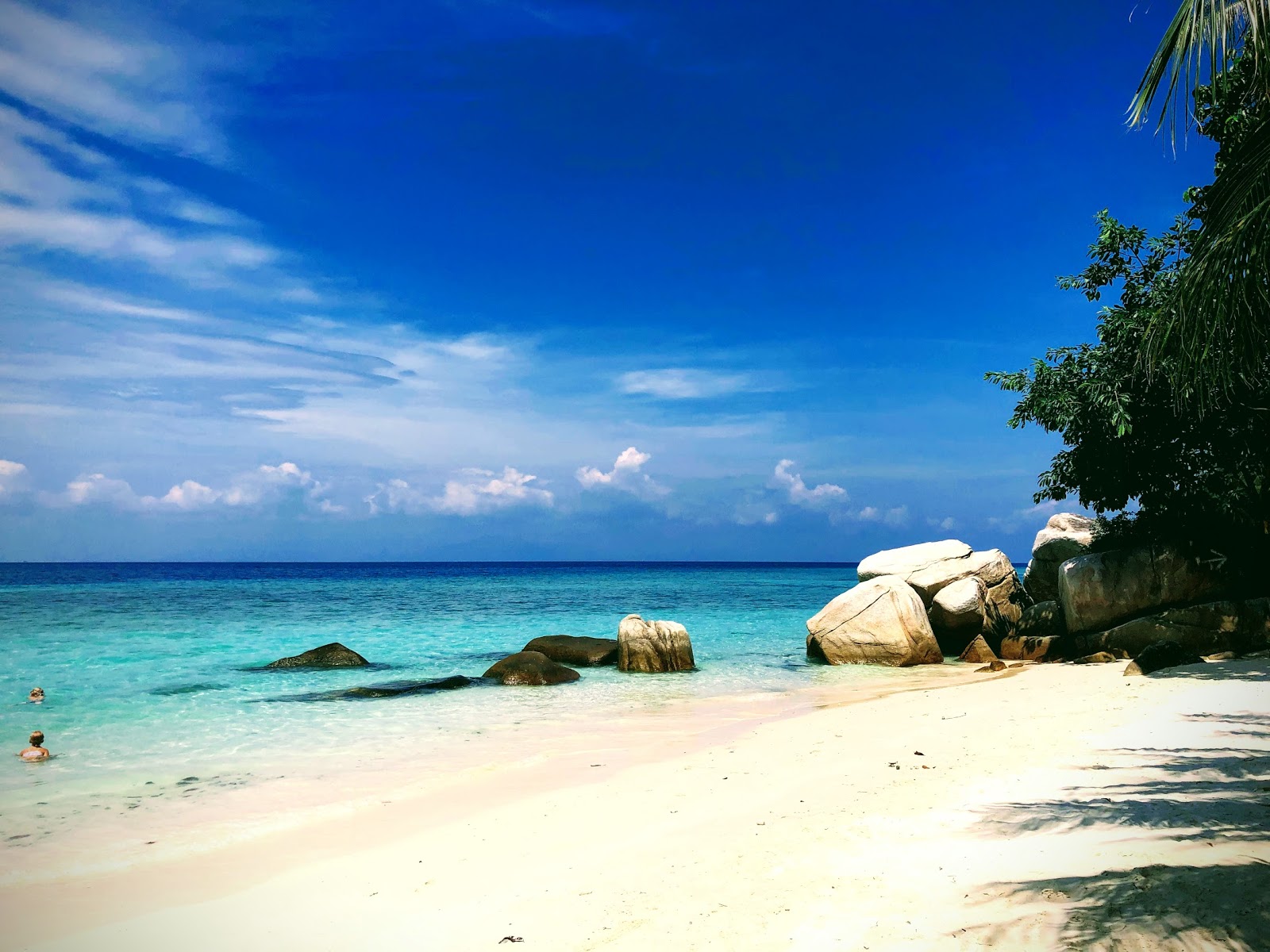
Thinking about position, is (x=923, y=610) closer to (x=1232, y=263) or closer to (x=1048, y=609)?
(x=1048, y=609)

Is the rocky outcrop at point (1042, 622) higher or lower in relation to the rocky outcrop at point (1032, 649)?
higher

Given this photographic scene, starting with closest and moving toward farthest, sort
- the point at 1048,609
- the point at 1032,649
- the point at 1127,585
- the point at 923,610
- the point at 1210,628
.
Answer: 1. the point at 1210,628
2. the point at 1127,585
3. the point at 1032,649
4. the point at 1048,609
5. the point at 923,610

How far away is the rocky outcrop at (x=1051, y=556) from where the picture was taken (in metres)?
19.6

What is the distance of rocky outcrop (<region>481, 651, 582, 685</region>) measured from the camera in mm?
16078

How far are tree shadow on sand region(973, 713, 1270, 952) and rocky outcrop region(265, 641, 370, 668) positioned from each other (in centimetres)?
1611

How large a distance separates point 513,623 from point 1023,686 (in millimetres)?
20679

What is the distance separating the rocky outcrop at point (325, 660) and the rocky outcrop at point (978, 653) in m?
14.7

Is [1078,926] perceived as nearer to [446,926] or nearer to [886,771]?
[446,926]

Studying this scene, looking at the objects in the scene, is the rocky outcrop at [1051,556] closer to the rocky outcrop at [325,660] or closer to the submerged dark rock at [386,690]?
the submerged dark rock at [386,690]

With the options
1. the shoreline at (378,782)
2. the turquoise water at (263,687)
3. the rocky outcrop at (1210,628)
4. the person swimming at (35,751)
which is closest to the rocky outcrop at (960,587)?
the turquoise water at (263,687)

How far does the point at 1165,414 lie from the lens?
14555 millimetres

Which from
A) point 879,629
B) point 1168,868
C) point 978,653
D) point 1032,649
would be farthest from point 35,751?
point 1032,649

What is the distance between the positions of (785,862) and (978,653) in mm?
14995

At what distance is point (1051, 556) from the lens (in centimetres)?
1984
